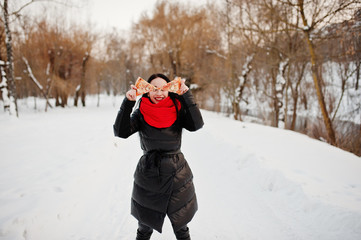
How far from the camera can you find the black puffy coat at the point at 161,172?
1.77m

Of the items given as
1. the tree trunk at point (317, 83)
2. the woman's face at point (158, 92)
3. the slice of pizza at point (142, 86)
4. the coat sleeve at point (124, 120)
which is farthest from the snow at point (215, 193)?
the tree trunk at point (317, 83)

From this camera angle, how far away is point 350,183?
2961mm

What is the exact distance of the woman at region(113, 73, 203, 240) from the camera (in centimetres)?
177

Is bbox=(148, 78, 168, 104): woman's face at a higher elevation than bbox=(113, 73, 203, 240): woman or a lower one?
higher

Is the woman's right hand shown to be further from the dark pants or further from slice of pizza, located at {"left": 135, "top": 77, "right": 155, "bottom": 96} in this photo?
the dark pants

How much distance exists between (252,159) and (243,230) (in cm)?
200

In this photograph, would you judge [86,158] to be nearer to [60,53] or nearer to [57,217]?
[57,217]

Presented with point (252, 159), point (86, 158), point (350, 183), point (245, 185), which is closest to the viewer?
point (350, 183)

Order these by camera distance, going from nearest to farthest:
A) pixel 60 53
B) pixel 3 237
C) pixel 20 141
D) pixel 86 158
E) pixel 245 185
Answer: pixel 3 237
pixel 245 185
pixel 86 158
pixel 20 141
pixel 60 53

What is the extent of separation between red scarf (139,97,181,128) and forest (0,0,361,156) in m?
7.39

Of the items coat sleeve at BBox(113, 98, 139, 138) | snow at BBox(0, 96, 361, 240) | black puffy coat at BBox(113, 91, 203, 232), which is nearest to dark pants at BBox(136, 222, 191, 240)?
black puffy coat at BBox(113, 91, 203, 232)

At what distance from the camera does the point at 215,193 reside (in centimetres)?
348

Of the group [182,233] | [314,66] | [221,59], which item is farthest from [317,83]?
[221,59]

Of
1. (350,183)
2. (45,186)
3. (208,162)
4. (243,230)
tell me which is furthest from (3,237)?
(350,183)
